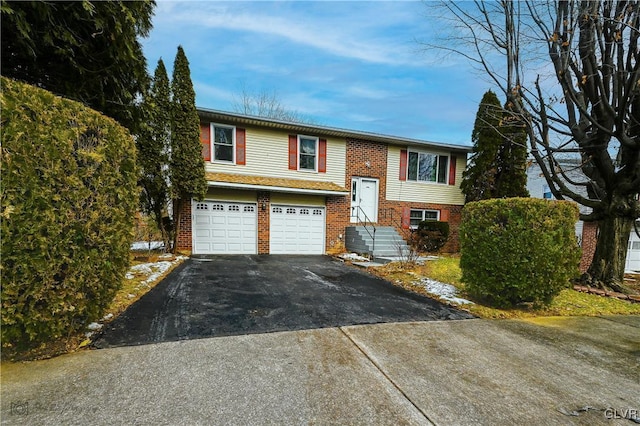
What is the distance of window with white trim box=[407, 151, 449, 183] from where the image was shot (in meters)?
12.6

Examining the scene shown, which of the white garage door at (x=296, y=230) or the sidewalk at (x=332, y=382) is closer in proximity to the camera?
the sidewalk at (x=332, y=382)

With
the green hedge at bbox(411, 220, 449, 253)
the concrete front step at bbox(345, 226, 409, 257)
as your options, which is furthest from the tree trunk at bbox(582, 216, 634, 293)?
the concrete front step at bbox(345, 226, 409, 257)

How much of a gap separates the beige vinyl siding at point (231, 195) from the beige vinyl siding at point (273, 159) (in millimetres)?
753

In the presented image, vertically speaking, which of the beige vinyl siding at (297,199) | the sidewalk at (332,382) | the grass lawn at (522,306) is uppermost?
the beige vinyl siding at (297,199)

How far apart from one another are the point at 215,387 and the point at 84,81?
535 cm

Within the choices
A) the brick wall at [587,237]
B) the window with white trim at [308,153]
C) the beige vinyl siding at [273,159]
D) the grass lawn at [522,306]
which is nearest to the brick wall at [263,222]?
the beige vinyl siding at [273,159]

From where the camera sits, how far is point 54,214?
2.40 metres

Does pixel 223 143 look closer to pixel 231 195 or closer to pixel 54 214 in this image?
pixel 231 195

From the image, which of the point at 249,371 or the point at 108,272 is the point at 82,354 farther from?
the point at 249,371

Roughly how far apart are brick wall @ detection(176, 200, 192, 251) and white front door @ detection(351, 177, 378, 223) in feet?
20.8

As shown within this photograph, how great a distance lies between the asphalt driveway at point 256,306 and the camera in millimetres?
3311

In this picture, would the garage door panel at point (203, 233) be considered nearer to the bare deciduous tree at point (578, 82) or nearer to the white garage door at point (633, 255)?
the bare deciduous tree at point (578, 82)

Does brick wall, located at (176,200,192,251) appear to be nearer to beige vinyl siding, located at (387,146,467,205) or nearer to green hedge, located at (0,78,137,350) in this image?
green hedge, located at (0,78,137,350)

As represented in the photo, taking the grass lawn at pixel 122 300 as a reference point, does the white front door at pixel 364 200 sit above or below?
above
